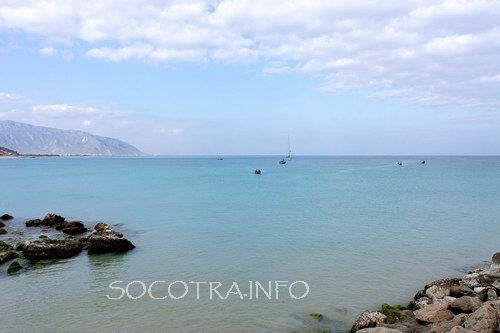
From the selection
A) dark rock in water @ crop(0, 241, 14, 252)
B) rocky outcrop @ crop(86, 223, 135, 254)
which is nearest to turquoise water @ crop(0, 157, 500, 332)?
rocky outcrop @ crop(86, 223, 135, 254)

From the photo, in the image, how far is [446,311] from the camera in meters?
14.5

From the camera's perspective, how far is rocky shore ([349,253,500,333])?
39.9 ft

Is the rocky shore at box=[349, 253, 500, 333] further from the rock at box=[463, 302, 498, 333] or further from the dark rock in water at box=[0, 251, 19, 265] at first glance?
the dark rock in water at box=[0, 251, 19, 265]

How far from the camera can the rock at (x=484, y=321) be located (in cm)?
1173

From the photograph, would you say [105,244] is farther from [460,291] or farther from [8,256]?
[460,291]

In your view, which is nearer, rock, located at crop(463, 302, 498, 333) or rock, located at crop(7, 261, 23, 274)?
rock, located at crop(463, 302, 498, 333)

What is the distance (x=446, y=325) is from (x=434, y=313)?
54.5 inches

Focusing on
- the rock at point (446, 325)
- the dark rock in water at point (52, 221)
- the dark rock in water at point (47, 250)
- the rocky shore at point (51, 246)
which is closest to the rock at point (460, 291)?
the rock at point (446, 325)

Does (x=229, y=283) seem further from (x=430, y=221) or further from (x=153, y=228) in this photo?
(x=430, y=221)

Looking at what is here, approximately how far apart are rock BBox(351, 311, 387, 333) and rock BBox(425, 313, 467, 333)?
1698 millimetres

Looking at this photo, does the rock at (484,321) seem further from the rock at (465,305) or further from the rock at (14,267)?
the rock at (14,267)

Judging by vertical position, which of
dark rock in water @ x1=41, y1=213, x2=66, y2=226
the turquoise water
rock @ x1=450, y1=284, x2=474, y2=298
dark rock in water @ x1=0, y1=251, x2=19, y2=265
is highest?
dark rock in water @ x1=41, y1=213, x2=66, y2=226

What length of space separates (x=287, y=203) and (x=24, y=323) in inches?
1499

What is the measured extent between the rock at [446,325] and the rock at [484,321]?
26.7 inches
